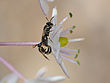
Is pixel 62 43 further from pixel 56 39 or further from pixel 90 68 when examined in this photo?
pixel 90 68

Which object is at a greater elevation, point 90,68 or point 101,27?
point 101,27

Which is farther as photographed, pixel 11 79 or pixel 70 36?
pixel 70 36

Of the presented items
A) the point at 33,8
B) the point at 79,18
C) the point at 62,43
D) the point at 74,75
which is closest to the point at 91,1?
the point at 79,18

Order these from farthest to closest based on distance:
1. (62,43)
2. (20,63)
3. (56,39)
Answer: (20,63) → (62,43) → (56,39)

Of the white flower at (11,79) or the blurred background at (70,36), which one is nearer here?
the white flower at (11,79)

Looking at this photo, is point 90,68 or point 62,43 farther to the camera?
point 90,68

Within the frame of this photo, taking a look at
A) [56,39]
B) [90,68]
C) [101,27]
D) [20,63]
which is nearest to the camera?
[56,39]

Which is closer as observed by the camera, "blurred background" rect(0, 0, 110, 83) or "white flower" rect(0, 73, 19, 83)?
"white flower" rect(0, 73, 19, 83)

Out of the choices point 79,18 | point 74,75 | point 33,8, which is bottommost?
point 74,75
